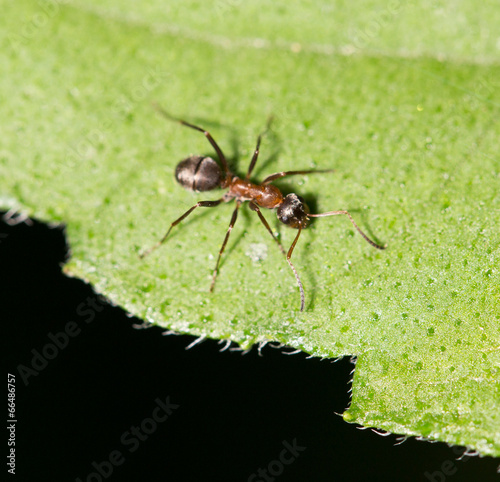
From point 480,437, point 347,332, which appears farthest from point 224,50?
point 480,437

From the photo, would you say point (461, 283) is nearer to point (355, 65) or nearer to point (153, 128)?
point (355, 65)

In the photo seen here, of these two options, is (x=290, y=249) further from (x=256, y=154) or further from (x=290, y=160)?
(x=256, y=154)
